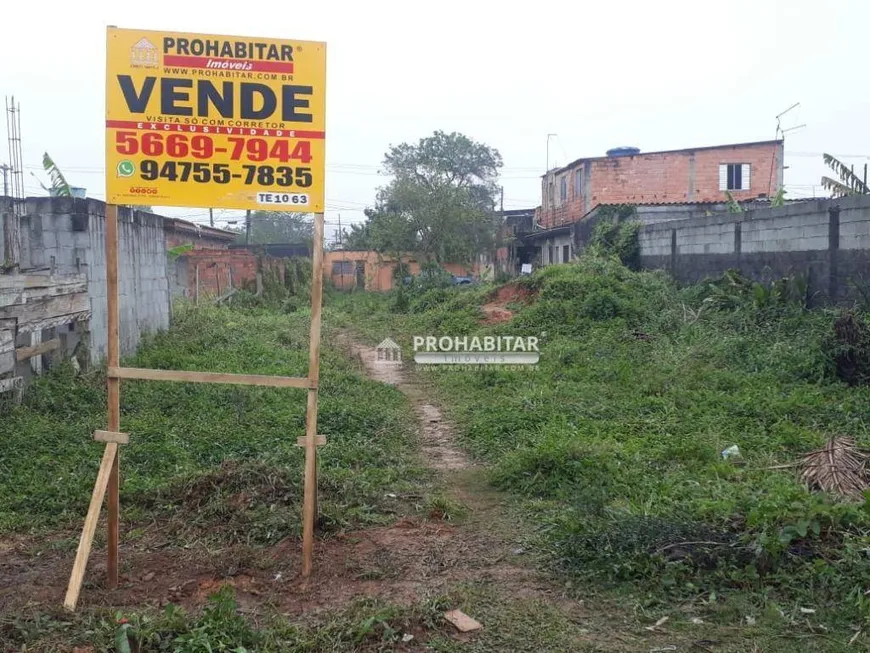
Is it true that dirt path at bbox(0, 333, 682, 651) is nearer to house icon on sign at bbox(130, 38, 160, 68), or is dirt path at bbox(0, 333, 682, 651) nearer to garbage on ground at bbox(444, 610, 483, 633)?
garbage on ground at bbox(444, 610, 483, 633)

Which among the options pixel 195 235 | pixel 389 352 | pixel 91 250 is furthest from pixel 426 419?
pixel 195 235

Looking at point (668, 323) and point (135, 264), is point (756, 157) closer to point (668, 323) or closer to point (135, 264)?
point (668, 323)

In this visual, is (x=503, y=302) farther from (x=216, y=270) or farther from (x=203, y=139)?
(x=203, y=139)

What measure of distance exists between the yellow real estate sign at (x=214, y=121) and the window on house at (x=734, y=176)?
2589cm

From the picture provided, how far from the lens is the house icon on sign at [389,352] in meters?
12.8

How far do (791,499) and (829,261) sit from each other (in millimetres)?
7512

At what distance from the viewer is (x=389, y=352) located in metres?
13.6

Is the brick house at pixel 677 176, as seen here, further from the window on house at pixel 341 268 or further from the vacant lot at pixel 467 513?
the vacant lot at pixel 467 513

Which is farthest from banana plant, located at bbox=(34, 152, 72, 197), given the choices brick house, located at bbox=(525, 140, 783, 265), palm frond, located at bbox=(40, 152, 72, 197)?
brick house, located at bbox=(525, 140, 783, 265)

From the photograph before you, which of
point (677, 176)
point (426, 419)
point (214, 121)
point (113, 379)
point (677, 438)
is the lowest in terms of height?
point (426, 419)

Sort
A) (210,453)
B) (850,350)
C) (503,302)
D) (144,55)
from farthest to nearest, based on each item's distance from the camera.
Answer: (503,302) → (850,350) → (210,453) → (144,55)

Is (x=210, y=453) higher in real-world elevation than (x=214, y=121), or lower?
lower

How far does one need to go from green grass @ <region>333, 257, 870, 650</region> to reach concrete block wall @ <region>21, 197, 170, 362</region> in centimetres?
454

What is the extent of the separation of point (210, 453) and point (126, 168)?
3043 millimetres
